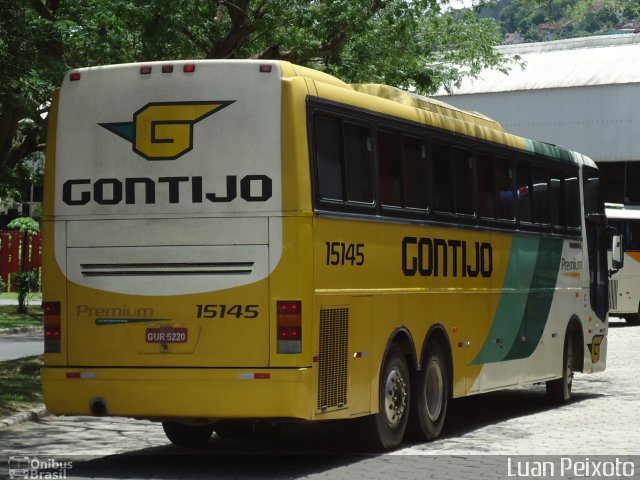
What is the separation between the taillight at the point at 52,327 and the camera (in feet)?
38.8

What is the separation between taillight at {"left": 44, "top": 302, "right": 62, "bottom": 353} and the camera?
11.8 meters

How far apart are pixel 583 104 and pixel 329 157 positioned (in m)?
50.7

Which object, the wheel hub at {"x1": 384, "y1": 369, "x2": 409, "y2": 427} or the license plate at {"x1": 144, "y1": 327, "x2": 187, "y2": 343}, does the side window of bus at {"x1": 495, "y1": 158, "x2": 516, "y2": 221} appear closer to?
the wheel hub at {"x1": 384, "y1": 369, "x2": 409, "y2": 427}

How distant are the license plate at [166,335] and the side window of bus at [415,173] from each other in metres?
2.96

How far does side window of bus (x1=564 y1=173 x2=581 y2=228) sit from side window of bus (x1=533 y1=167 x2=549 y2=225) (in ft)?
3.19

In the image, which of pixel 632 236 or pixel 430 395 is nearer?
pixel 430 395

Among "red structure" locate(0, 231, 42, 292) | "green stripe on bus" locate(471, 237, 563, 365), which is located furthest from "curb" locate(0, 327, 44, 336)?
"green stripe on bus" locate(471, 237, 563, 365)

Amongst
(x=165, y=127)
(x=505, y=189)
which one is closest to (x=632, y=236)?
(x=505, y=189)

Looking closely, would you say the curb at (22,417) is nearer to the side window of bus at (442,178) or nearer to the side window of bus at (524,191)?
the side window of bus at (442,178)

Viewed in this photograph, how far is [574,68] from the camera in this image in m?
63.2

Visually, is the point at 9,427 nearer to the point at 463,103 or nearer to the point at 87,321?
the point at 87,321

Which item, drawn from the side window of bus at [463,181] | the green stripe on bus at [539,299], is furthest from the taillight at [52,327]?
the green stripe on bus at [539,299]

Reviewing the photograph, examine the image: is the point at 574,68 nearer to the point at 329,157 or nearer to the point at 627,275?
the point at 627,275

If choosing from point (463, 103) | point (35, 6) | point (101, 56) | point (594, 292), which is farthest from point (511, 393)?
point (463, 103)
